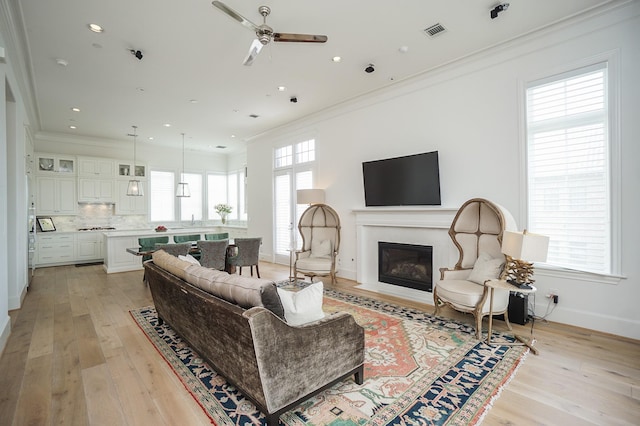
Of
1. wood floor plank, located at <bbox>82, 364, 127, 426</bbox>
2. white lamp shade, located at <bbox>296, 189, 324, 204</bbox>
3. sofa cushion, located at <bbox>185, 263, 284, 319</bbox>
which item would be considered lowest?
wood floor plank, located at <bbox>82, 364, 127, 426</bbox>

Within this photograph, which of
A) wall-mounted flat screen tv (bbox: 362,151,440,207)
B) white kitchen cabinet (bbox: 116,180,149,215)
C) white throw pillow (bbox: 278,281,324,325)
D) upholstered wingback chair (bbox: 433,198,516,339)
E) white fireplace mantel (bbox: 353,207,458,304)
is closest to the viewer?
white throw pillow (bbox: 278,281,324,325)

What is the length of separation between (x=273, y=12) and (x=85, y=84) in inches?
147

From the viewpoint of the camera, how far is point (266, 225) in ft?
25.8

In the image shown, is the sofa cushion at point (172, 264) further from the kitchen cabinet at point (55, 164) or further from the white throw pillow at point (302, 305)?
the kitchen cabinet at point (55, 164)

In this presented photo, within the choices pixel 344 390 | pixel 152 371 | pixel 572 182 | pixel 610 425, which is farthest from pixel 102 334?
pixel 572 182

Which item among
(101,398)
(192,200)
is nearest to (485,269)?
(101,398)

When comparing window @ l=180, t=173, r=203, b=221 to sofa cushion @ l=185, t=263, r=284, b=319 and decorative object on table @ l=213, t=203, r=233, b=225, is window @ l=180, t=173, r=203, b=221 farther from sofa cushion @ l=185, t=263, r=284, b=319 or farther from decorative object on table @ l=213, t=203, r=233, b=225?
sofa cushion @ l=185, t=263, r=284, b=319

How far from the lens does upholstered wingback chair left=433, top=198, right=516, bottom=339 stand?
10.5 feet

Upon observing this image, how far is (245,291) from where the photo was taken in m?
1.94

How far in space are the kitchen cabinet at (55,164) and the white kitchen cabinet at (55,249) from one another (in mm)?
1652

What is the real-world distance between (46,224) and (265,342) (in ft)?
28.6

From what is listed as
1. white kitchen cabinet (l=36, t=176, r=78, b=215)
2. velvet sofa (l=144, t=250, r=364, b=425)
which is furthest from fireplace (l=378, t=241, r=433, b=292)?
white kitchen cabinet (l=36, t=176, r=78, b=215)

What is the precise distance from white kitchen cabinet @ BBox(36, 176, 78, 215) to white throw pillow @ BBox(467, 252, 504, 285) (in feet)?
30.9

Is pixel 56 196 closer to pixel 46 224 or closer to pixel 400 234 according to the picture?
pixel 46 224
